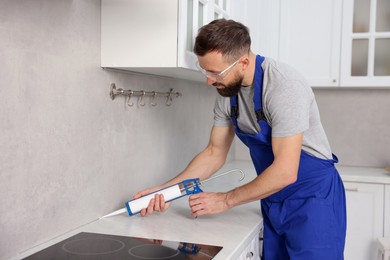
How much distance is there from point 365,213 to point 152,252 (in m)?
1.78

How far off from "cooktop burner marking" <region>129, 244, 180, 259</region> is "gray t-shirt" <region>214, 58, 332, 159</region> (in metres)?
0.49

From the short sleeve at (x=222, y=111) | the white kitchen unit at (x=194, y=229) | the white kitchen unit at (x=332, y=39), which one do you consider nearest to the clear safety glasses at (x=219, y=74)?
the short sleeve at (x=222, y=111)

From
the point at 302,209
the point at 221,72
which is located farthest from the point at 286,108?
the point at 302,209

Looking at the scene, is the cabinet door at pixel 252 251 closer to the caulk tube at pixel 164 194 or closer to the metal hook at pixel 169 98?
the caulk tube at pixel 164 194

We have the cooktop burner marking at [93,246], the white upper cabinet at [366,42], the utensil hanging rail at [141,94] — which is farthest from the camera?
the white upper cabinet at [366,42]

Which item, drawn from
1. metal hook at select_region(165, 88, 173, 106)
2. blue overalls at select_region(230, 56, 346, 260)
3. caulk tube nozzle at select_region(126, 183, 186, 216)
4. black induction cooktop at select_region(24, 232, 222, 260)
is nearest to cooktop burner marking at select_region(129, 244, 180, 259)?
black induction cooktop at select_region(24, 232, 222, 260)

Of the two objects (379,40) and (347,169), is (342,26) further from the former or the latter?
(347,169)

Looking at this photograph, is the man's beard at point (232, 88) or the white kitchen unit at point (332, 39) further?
the white kitchen unit at point (332, 39)

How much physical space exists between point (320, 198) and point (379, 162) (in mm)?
1743

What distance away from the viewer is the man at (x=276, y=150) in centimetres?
156

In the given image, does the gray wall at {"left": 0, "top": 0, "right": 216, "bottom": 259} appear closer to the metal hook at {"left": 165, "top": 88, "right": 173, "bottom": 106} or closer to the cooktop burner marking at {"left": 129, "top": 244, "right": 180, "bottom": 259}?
the metal hook at {"left": 165, "top": 88, "right": 173, "bottom": 106}

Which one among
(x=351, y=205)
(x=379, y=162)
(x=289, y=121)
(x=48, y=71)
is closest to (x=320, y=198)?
(x=289, y=121)

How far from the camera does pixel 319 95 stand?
11.1ft

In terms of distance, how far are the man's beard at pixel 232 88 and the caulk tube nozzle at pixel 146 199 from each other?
36cm
